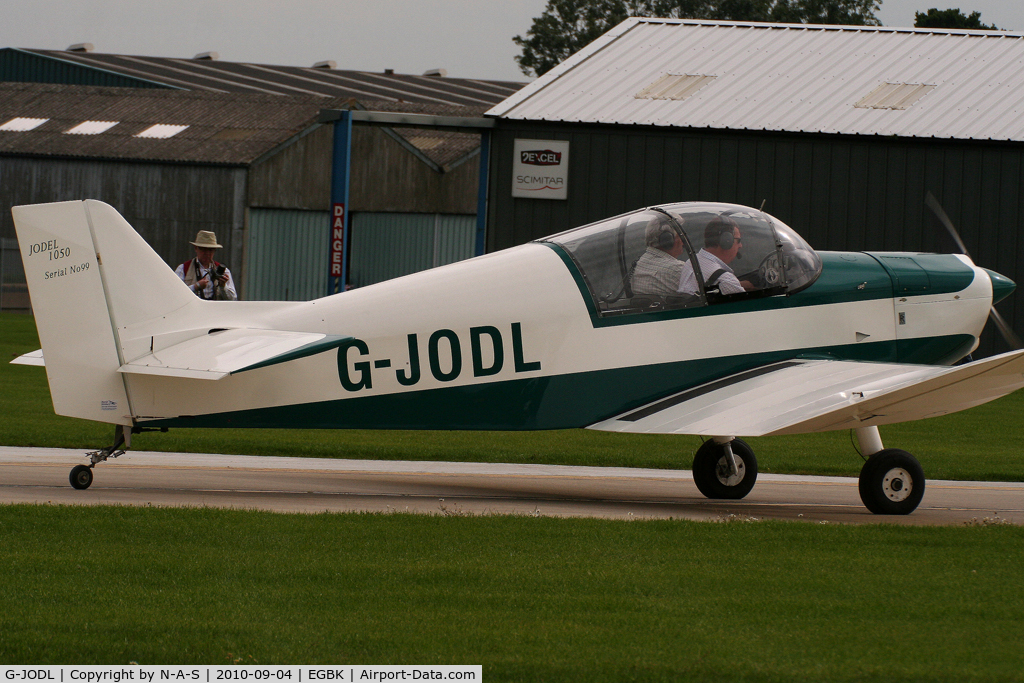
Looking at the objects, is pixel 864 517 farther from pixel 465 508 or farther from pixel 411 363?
pixel 411 363

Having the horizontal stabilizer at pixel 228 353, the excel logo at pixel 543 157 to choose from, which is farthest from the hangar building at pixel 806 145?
the horizontal stabilizer at pixel 228 353

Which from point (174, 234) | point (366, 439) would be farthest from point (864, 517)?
point (174, 234)

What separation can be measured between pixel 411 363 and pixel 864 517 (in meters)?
3.48

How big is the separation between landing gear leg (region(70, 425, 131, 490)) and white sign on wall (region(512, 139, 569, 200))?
16.8m

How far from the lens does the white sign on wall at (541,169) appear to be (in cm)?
2556

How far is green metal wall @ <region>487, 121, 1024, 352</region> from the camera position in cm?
2461

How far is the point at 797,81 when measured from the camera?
2638 centimetres

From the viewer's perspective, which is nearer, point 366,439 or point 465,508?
point 465,508

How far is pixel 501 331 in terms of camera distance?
9.06m

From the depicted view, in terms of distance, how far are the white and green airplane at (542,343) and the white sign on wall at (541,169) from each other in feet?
51.9

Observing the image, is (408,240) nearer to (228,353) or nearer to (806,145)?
(806,145)

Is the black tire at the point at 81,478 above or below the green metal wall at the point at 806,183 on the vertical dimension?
below

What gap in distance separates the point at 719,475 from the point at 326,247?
32.3 metres

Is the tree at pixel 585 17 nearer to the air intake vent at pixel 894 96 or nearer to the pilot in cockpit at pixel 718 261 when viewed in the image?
the air intake vent at pixel 894 96
